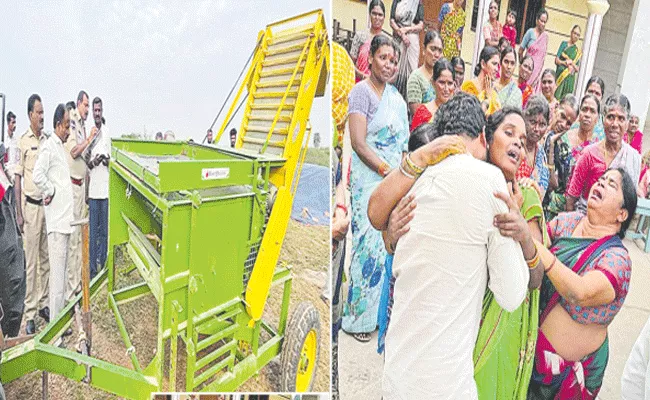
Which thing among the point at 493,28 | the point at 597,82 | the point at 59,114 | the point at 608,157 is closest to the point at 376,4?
the point at 493,28

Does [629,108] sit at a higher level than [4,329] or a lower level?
higher

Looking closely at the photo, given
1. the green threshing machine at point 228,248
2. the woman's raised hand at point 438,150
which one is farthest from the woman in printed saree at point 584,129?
the green threshing machine at point 228,248

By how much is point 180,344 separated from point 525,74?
1388mm

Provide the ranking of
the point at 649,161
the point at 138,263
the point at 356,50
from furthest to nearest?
the point at 138,263 → the point at 356,50 → the point at 649,161

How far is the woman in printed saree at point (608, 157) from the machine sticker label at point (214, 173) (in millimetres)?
995

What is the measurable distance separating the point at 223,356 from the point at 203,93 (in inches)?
34.6

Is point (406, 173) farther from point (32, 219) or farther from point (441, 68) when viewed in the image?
point (32, 219)

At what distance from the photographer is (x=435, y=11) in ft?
4.85

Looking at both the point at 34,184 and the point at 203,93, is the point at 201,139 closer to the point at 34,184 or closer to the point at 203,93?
the point at 203,93

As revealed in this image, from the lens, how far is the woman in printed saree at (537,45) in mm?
1454

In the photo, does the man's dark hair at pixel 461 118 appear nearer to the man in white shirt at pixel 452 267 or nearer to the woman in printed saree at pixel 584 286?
the man in white shirt at pixel 452 267

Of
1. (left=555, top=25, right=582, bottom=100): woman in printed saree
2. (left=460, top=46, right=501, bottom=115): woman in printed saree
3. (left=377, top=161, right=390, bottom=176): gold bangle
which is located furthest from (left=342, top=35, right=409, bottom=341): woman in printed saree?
(left=555, top=25, right=582, bottom=100): woman in printed saree

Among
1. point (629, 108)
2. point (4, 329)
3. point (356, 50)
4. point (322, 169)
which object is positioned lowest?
point (4, 329)

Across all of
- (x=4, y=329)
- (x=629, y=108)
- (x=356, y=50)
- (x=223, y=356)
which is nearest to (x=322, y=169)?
(x=356, y=50)
